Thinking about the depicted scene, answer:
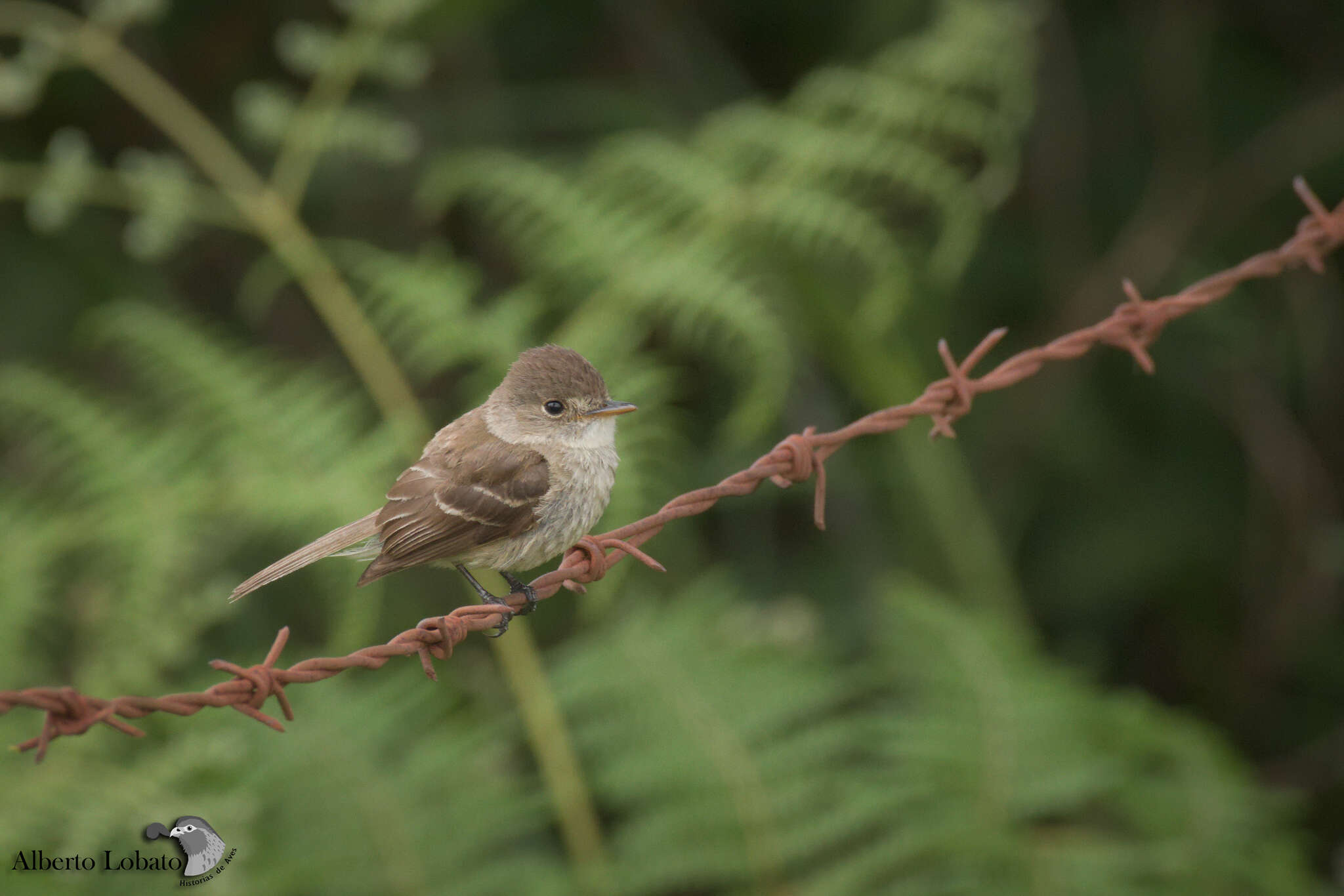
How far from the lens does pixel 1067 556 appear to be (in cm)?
669

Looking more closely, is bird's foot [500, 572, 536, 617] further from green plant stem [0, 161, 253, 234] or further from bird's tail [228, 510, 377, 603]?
green plant stem [0, 161, 253, 234]

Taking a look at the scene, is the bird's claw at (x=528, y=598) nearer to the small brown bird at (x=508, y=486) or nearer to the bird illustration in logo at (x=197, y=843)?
the small brown bird at (x=508, y=486)

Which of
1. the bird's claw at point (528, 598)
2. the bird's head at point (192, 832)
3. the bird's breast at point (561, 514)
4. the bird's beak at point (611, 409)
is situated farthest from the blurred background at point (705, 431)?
the bird's claw at point (528, 598)

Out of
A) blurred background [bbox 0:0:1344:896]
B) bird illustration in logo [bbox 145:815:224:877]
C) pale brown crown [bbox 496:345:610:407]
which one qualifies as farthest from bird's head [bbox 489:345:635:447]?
bird illustration in logo [bbox 145:815:224:877]

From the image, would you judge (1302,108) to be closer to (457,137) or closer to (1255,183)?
(1255,183)

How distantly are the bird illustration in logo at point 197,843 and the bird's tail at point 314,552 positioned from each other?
976 mm

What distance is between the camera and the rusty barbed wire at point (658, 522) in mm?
2037

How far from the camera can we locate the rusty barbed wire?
6.68 ft

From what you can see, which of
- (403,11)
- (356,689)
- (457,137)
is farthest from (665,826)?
(457,137)

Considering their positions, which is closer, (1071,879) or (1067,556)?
(1071,879)

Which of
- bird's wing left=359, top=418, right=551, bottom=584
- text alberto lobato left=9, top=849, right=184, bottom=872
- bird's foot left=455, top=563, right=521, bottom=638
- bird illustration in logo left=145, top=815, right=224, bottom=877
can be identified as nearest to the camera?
bird's foot left=455, top=563, right=521, bottom=638

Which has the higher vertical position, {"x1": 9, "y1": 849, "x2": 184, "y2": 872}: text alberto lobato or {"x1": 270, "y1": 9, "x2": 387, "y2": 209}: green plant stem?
{"x1": 270, "y1": 9, "x2": 387, "y2": 209}: green plant stem

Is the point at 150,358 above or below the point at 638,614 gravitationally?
above

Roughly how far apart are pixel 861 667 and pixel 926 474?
850mm
